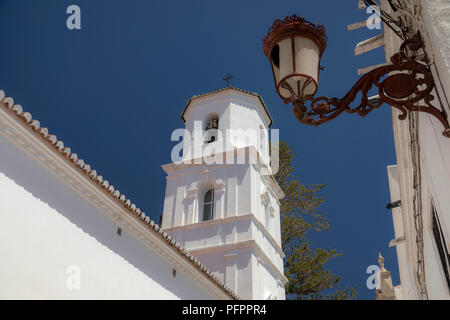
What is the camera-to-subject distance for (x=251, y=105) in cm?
2055

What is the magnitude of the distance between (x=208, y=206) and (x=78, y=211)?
33.8 feet

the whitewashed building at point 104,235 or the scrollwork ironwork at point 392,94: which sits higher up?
the whitewashed building at point 104,235

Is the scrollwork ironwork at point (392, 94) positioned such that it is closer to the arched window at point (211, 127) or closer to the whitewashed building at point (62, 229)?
the whitewashed building at point (62, 229)

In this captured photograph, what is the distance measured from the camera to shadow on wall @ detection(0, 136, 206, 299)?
6.80m

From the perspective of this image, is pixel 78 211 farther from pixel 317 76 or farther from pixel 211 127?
pixel 211 127

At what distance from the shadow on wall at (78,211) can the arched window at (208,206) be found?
6974 mm

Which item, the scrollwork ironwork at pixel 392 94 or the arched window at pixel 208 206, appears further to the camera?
the arched window at pixel 208 206

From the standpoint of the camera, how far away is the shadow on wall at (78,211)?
22.3 feet

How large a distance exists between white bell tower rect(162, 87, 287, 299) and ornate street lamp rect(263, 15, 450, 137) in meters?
13.1

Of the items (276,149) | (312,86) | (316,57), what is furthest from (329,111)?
(276,149)

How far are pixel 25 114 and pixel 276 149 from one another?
70.8 feet

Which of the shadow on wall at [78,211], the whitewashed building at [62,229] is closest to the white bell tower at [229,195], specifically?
the shadow on wall at [78,211]

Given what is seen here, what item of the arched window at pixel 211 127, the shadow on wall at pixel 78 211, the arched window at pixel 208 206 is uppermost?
the arched window at pixel 211 127

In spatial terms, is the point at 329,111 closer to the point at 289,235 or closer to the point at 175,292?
the point at 175,292
